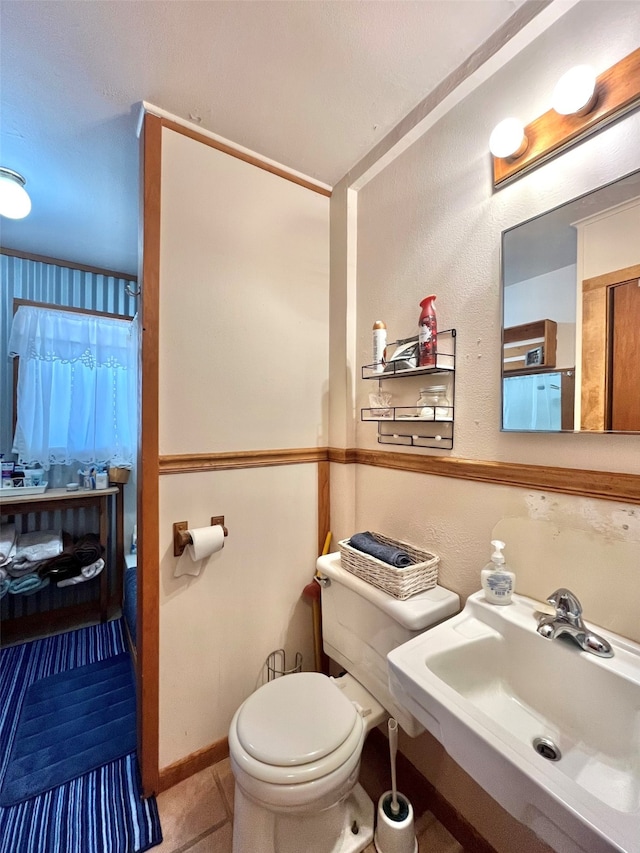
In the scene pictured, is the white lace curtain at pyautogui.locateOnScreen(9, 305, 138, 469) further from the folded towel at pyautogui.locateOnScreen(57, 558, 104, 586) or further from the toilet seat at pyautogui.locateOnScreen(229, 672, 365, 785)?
the toilet seat at pyautogui.locateOnScreen(229, 672, 365, 785)

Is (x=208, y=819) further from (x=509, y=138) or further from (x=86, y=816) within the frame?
(x=509, y=138)

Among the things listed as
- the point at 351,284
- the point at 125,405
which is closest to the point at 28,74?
the point at 351,284

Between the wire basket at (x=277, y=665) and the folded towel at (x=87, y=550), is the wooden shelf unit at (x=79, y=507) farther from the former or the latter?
the wire basket at (x=277, y=665)

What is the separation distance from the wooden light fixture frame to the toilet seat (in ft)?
5.45

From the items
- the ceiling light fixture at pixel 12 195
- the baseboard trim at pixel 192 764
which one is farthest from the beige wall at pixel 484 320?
the ceiling light fixture at pixel 12 195

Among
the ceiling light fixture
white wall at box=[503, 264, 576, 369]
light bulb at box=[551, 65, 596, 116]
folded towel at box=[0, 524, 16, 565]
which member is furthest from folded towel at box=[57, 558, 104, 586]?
light bulb at box=[551, 65, 596, 116]

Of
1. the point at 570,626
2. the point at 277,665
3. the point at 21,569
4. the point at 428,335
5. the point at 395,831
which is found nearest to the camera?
the point at 570,626

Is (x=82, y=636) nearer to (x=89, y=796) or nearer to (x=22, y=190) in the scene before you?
(x=89, y=796)

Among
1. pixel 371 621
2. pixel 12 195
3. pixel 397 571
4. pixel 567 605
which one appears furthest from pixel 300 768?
pixel 12 195

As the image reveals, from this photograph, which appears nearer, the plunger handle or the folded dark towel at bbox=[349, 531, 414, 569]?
the plunger handle

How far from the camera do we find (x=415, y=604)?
1077 mm

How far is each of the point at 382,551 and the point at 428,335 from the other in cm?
75

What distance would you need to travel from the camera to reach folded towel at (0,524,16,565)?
73.7 inches

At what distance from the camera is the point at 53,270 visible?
7.77ft
